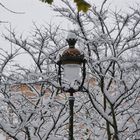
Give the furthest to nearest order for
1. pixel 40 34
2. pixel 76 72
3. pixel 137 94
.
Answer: pixel 40 34 < pixel 137 94 < pixel 76 72

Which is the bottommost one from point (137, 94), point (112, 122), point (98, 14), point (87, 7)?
point (87, 7)

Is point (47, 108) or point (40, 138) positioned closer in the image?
point (40, 138)

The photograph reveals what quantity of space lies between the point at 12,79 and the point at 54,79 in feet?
4.46

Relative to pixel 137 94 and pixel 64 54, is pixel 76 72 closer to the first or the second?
pixel 64 54

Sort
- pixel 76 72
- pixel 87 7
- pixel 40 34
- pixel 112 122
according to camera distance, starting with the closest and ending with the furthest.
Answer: pixel 87 7
pixel 76 72
pixel 112 122
pixel 40 34

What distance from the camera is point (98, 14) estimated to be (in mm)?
11320

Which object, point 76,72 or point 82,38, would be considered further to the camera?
point 82,38

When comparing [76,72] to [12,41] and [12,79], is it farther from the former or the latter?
[12,41]

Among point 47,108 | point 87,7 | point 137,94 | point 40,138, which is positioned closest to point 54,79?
point 47,108

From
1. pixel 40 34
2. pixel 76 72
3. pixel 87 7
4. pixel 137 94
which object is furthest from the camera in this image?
pixel 40 34

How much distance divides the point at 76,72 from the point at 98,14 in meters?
6.34

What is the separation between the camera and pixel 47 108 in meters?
11.4

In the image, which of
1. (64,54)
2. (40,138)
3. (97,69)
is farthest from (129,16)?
(64,54)

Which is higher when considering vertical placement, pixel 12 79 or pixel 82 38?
pixel 82 38
